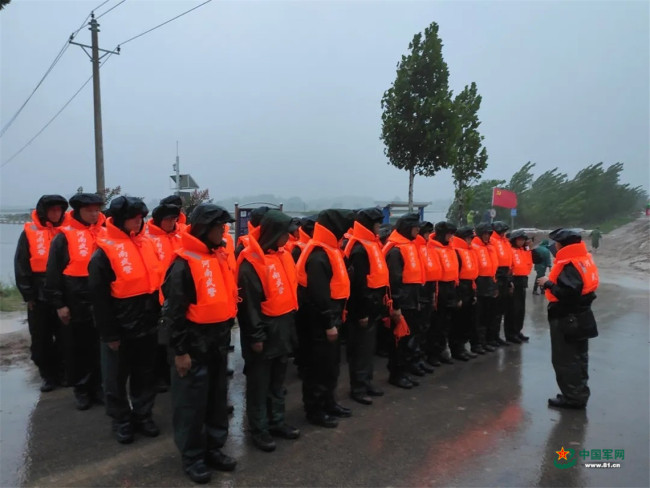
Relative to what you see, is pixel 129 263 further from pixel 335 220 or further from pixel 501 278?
pixel 501 278

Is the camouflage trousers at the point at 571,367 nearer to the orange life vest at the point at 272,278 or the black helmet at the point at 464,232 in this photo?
the black helmet at the point at 464,232

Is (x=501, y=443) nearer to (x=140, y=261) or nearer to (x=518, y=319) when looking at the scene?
(x=140, y=261)

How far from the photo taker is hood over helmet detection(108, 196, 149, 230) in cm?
386

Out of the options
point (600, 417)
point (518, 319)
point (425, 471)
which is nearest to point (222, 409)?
point (425, 471)

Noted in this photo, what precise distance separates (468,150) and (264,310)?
45.1ft

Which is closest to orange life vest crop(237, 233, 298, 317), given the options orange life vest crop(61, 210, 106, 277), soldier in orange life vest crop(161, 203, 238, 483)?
soldier in orange life vest crop(161, 203, 238, 483)

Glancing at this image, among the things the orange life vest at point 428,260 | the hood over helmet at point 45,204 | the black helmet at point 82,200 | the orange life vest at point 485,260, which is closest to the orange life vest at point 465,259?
the orange life vest at point 485,260

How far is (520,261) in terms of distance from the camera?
7.85 meters

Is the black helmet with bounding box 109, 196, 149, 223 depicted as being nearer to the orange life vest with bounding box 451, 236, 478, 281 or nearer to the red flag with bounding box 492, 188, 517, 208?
the orange life vest with bounding box 451, 236, 478, 281

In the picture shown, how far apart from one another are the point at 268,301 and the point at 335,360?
1026 millimetres

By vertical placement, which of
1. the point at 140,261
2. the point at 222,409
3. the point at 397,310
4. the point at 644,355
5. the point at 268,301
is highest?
the point at 140,261

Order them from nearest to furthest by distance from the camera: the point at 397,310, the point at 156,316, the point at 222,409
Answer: the point at 222,409
the point at 156,316
the point at 397,310

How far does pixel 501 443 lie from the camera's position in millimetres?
4051

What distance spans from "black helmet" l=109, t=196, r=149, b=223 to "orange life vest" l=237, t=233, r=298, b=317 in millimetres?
1001
